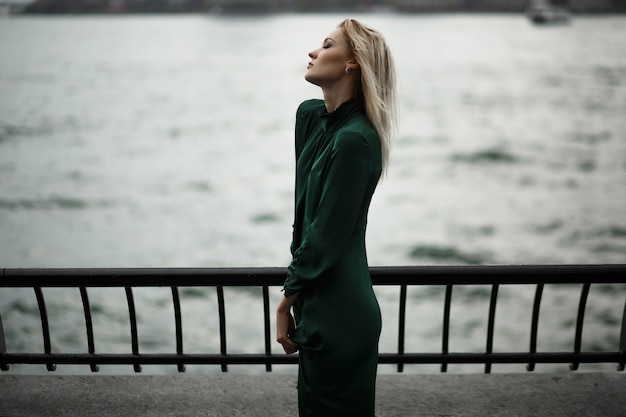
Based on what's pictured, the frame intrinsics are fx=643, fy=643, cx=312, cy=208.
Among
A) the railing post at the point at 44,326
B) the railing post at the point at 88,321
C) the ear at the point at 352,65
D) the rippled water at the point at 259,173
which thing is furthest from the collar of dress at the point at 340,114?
the rippled water at the point at 259,173

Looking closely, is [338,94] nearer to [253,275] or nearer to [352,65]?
[352,65]

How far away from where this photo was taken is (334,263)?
2.18 m

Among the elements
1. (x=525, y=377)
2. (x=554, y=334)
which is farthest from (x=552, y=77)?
(x=525, y=377)

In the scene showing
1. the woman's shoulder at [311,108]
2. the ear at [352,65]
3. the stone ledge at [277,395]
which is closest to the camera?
the ear at [352,65]

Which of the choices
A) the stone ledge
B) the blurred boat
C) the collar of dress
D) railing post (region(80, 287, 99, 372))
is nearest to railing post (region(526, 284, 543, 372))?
the stone ledge

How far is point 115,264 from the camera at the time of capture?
121 ft

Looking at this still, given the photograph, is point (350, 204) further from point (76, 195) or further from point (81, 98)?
point (81, 98)

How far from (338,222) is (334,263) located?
0.14 meters

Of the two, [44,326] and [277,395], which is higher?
[44,326]

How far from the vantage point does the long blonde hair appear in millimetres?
2188

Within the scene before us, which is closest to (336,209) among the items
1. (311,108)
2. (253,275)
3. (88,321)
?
(311,108)

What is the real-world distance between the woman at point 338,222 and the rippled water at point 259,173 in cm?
2639

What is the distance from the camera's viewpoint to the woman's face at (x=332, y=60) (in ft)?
7.34

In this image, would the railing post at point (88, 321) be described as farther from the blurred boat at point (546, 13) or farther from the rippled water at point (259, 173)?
the blurred boat at point (546, 13)
